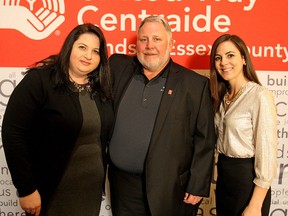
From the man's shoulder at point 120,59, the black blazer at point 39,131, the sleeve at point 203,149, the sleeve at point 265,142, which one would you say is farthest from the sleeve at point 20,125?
the sleeve at point 265,142

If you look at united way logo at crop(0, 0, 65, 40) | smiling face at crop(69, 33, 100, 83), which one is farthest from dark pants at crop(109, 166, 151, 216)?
united way logo at crop(0, 0, 65, 40)

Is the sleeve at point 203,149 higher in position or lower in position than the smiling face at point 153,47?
lower

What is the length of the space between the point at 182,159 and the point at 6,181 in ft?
5.12

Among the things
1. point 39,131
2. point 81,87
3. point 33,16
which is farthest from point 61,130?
point 33,16

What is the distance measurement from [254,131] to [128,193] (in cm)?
89

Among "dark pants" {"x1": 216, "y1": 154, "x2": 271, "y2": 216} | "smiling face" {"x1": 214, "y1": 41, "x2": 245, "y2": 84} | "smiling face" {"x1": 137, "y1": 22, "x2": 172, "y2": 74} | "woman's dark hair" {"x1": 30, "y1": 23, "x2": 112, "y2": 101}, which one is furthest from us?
"smiling face" {"x1": 137, "y1": 22, "x2": 172, "y2": 74}

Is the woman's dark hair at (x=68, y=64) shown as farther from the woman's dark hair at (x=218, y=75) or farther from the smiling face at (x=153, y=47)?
the woman's dark hair at (x=218, y=75)

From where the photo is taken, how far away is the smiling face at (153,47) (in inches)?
74.3

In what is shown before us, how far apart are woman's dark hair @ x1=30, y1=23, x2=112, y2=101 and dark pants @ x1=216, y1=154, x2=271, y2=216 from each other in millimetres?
828

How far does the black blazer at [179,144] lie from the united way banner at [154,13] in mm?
562

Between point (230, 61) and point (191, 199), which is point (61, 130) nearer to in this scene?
point (191, 199)

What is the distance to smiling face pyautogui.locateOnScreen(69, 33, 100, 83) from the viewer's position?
1598 mm

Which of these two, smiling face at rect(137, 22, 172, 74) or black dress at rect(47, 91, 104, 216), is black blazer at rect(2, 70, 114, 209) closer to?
black dress at rect(47, 91, 104, 216)

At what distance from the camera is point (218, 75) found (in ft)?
6.37
